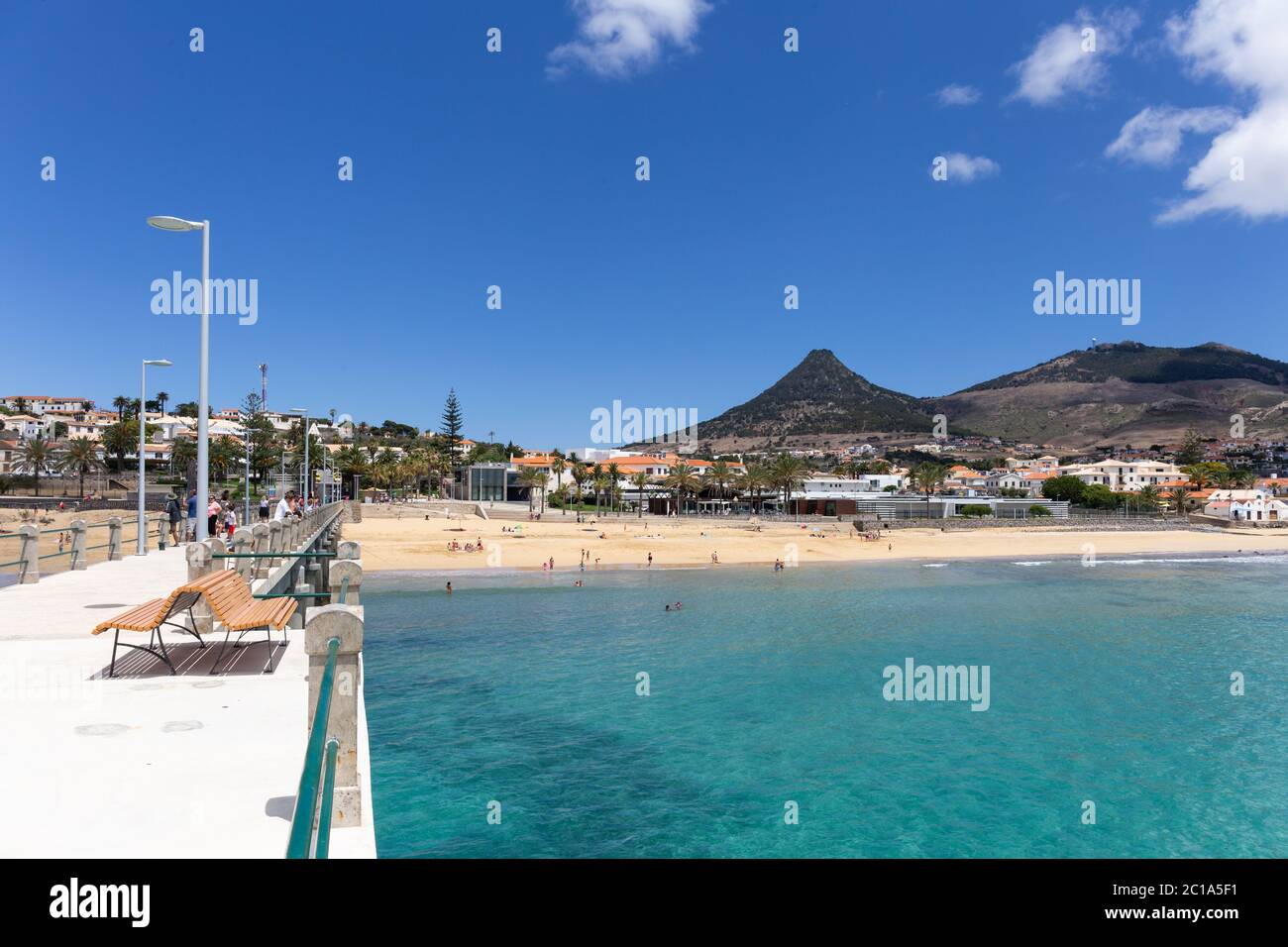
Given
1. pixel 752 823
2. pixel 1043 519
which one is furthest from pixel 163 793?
pixel 1043 519

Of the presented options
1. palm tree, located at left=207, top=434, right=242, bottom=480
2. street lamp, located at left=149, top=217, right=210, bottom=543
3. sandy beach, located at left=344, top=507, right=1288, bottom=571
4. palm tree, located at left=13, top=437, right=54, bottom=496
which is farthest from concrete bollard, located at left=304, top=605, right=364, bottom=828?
palm tree, located at left=13, top=437, right=54, bottom=496

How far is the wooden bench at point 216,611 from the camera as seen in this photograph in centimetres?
779

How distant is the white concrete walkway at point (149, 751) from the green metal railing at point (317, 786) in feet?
3.33

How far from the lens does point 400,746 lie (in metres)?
13.8

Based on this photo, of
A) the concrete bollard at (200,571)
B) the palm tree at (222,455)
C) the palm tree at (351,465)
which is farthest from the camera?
the palm tree at (351,465)

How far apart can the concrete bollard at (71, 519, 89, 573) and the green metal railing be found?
1448cm

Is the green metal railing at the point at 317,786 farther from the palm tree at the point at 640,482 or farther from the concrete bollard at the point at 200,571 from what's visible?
the palm tree at the point at 640,482

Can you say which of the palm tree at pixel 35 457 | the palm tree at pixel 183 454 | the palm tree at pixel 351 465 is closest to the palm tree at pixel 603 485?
the palm tree at pixel 351 465

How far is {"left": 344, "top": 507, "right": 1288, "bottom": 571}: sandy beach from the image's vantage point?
166 feet

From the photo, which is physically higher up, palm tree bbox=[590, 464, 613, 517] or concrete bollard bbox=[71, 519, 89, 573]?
palm tree bbox=[590, 464, 613, 517]

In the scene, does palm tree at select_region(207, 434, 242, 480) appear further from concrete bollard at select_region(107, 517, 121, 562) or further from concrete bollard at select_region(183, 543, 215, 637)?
concrete bollard at select_region(183, 543, 215, 637)
